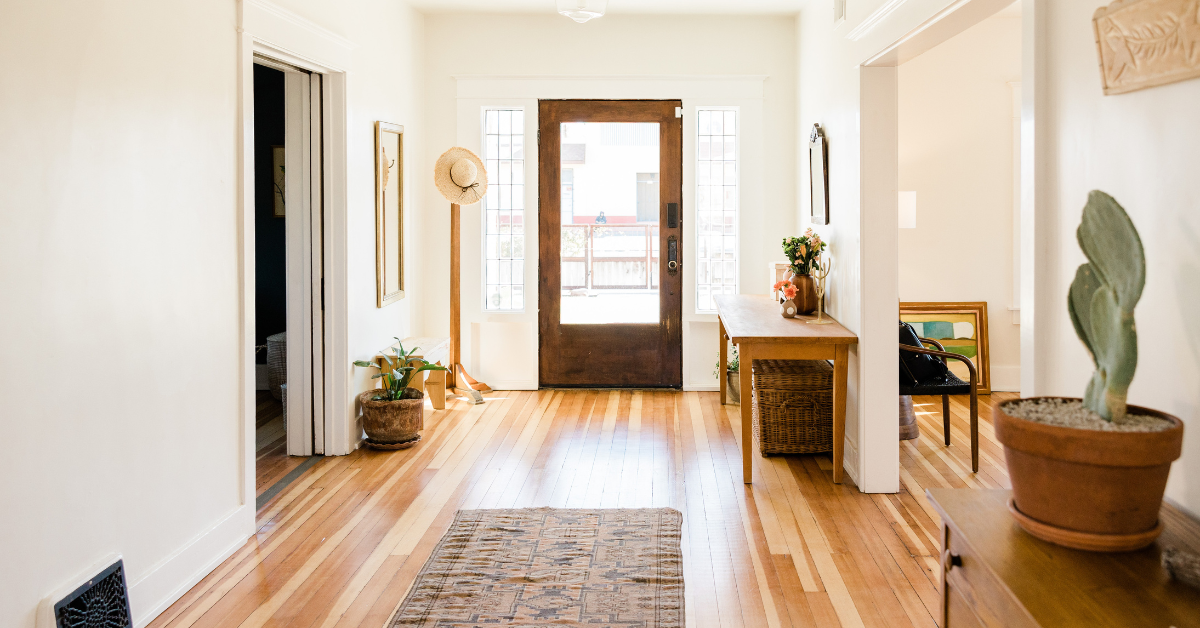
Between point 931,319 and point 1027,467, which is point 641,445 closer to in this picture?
point 931,319

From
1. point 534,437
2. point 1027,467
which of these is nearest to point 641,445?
point 534,437

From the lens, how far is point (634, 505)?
3.95 m

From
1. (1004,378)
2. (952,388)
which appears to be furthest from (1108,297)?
(1004,378)

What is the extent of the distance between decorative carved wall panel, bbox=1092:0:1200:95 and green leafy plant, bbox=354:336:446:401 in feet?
13.1

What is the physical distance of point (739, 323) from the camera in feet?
15.1

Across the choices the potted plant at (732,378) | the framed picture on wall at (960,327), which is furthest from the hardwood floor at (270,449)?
the framed picture on wall at (960,327)

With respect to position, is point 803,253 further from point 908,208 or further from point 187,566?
point 187,566

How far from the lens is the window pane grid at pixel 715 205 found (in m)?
6.49

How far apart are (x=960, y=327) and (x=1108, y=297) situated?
17.1 feet

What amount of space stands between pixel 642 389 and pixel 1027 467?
5099 mm

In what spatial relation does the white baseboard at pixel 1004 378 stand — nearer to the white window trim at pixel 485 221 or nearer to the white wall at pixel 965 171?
the white wall at pixel 965 171

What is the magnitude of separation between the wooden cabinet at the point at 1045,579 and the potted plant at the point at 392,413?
11.7ft

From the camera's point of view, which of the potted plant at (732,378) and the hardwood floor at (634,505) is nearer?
the hardwood floor at (634,505)

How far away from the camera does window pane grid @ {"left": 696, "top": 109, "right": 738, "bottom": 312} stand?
649 cm
